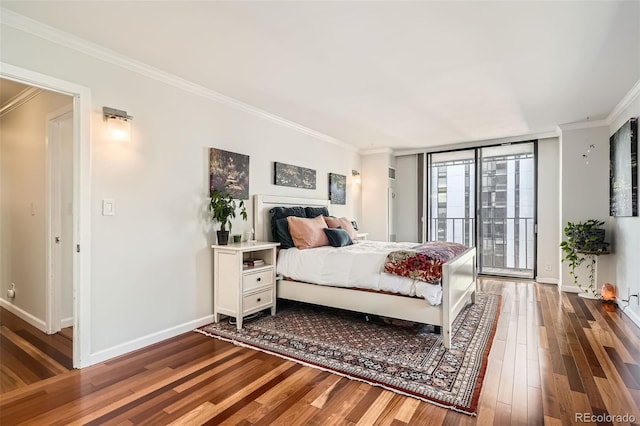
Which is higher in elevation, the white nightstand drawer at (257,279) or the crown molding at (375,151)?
the crown molding at (375,151)

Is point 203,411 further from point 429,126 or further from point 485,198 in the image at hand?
point 485,198

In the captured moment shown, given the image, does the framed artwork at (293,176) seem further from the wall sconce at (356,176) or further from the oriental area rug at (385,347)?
the oriental area rug at (385,347)

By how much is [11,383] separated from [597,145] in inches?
260

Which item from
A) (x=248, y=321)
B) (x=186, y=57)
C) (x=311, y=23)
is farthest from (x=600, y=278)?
(x=186, y=57)

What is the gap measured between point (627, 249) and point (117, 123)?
5.27 metres

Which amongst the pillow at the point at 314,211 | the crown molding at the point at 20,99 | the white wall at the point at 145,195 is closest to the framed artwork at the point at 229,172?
the white wall at the point at 145,195

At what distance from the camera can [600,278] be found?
4344 mm

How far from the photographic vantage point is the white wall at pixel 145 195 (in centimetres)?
246

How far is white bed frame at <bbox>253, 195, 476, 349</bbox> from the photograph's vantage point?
8.88ft

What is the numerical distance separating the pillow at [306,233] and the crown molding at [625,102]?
3.47 m

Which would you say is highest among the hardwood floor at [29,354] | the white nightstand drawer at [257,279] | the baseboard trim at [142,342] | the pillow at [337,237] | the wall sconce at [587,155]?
the wall sconce at [587,155]

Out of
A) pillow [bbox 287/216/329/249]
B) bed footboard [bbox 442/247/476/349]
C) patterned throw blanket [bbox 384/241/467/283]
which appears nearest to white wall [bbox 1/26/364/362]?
pillow [bbox 287/216/329/249]

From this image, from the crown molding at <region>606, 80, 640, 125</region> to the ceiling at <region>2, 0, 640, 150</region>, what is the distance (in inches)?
2.5

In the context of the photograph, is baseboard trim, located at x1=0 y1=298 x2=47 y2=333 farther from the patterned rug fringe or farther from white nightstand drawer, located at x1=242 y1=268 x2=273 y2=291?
white nightstand drawer, located at x1=242 y1=268 x2=273 y2=291
